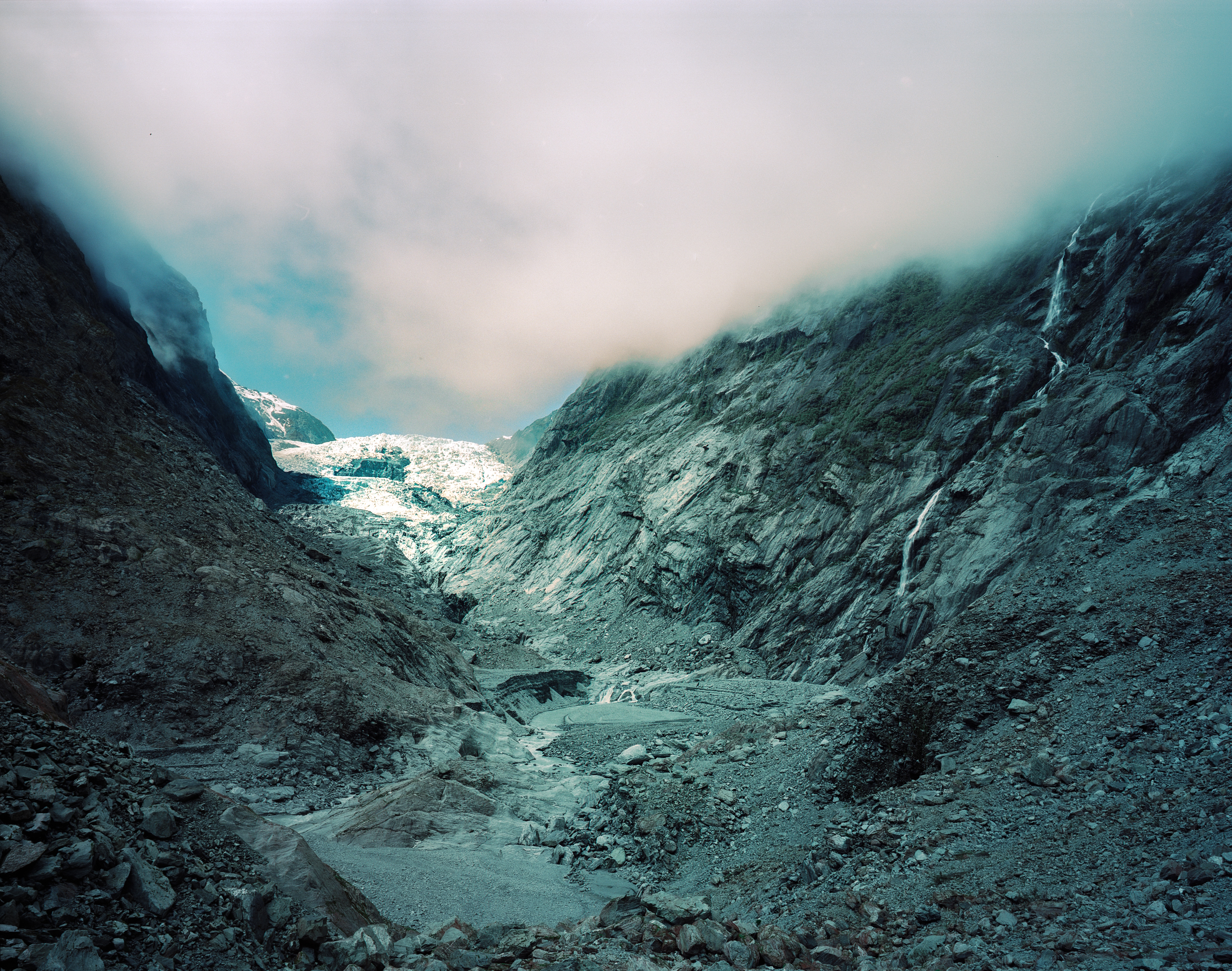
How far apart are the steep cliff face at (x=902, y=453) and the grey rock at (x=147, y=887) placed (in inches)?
1154

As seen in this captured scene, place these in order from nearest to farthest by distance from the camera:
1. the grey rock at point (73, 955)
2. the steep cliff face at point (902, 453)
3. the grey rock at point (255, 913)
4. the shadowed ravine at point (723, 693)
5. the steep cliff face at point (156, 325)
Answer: the grey rock at point (73, 955), the grey rock at point (255, 913), the shadowed ravine at point (723, 693), the steep cliff face at point (902, 453), the steep cliff face at point (156, 325)

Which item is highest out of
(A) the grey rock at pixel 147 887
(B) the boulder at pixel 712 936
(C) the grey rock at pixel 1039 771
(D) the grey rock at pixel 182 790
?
(C) the grey rock at pixel 1039 771

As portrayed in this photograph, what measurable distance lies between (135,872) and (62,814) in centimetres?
82

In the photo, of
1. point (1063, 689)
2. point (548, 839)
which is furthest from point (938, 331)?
point (548, 839)

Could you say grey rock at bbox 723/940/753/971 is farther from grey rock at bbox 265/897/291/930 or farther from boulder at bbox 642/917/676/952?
grey rock at bbox 265/897/291/930

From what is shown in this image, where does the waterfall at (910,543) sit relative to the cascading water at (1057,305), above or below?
below

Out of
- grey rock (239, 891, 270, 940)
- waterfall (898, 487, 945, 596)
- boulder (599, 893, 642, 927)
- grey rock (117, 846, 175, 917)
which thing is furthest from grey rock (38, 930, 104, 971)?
waterfall (898, 487, 945, 596)

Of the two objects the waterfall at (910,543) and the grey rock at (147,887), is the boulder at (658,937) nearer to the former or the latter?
the grey rock at (147,887)

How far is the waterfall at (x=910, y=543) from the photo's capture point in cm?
3606

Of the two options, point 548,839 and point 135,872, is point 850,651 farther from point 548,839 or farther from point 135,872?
point 135,872

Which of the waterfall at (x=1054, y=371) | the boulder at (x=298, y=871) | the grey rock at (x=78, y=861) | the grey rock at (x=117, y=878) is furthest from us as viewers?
the waterfall at (x=1054, y=371)

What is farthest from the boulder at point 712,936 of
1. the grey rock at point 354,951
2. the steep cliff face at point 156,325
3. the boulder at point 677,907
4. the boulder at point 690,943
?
the steep cliff face at point 156,325

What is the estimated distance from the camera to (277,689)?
1844cm

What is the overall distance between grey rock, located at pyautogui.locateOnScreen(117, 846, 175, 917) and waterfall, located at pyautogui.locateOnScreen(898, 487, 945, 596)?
37.7 metres
